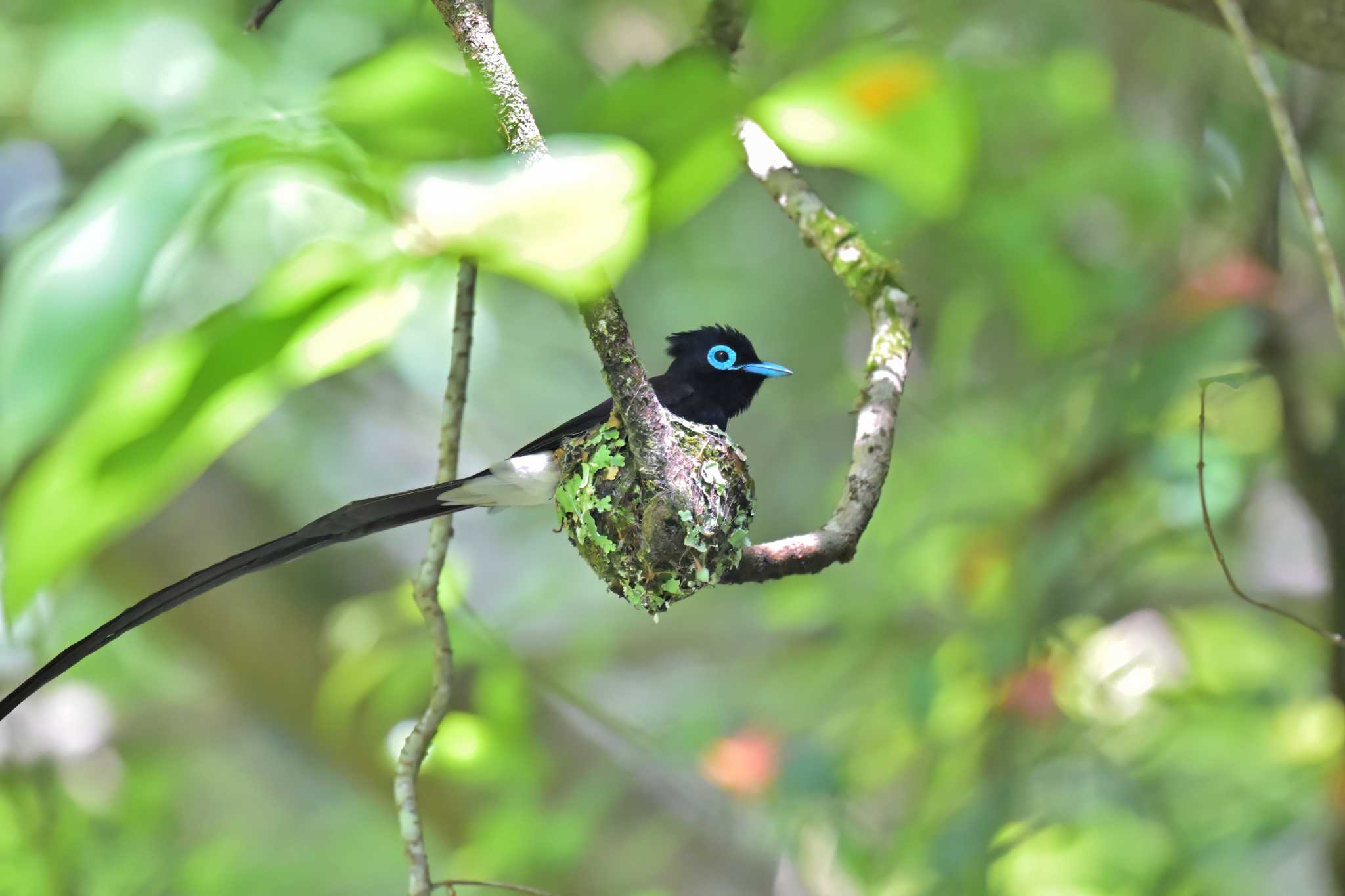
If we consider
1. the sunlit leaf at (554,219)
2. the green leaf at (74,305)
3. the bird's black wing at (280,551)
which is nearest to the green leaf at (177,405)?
the green leaf at (74,305)

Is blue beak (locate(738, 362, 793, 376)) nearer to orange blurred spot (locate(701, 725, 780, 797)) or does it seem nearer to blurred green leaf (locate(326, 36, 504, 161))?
orange blurred spot (locate(701, 725, 780, 797))

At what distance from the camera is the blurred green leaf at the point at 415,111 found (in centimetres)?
132

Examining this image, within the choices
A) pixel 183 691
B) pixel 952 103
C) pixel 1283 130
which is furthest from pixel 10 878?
pixel 1283 130

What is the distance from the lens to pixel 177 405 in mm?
1088

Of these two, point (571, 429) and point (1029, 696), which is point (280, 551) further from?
point (1029, 696)

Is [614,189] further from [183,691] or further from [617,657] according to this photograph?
[183,691]

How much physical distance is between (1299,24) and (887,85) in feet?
4.15

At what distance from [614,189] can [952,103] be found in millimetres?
1009

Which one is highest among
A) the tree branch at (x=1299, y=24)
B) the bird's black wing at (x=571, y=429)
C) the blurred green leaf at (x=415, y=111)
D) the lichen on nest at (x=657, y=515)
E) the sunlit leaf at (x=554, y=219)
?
the sunlit leaf at (x=554, y=219)

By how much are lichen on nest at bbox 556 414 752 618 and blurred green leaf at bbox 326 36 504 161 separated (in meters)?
0.63

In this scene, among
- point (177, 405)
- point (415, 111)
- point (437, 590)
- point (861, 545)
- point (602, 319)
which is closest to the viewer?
point (177, 405)

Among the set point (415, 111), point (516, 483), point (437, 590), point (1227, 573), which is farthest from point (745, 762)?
point (415, 111)

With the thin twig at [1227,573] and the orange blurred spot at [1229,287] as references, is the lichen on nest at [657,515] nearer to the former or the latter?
the thin twig at [1227,573]

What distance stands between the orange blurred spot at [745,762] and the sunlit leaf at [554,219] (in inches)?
114
